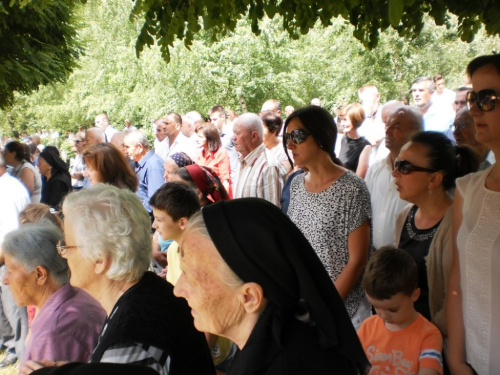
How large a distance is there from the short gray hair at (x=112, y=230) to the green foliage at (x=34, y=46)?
6.56 metres

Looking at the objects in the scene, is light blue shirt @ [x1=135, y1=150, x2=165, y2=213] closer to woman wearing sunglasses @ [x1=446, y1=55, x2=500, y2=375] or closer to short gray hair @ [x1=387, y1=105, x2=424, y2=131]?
short gray hair @ [x1=387, y1=105, x2=424, y2=131]

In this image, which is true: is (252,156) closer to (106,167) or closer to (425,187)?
(106,167)

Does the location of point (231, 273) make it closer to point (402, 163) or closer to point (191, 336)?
point (191, 336)

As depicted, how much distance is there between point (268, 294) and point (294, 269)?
10cm

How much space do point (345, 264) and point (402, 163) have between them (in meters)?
0.74

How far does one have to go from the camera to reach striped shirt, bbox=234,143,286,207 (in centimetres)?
562

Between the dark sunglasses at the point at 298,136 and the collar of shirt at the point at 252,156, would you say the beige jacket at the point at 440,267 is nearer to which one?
the dark sunglasses at the point at 298,136

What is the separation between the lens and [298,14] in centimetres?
479

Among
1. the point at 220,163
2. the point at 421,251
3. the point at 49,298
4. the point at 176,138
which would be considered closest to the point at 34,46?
the point at 176,138

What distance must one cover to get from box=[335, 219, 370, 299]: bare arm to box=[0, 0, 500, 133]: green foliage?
10276mm

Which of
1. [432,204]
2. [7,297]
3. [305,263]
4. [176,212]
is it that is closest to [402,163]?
[432,204]

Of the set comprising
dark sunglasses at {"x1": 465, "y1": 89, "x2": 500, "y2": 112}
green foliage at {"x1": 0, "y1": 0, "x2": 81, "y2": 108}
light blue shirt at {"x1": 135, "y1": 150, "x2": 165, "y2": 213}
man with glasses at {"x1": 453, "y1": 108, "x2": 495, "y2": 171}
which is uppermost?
green foliage at {"x1": 0, "y1": 0, "x2": 81, "y2": 108}

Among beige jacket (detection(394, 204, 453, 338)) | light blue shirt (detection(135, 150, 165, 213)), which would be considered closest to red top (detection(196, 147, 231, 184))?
light blue shirt (detection(135, 150, 165, 213))

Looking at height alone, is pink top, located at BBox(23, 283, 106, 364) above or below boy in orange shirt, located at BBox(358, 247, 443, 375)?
above
